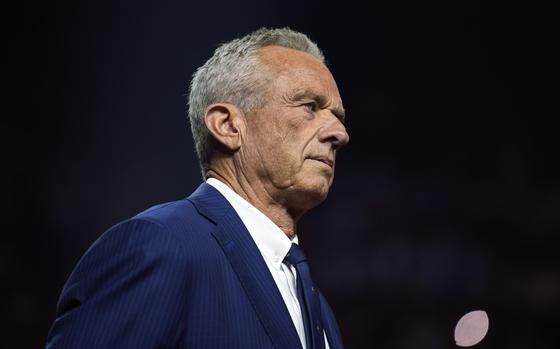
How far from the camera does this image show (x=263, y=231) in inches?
45.4

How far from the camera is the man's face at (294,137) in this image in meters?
1.18

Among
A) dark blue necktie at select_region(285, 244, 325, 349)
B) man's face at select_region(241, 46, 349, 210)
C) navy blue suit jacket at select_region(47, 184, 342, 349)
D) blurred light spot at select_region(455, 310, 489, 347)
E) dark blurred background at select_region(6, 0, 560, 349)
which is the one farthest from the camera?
blurred light spot at select_region(455, 310, 489, 347)

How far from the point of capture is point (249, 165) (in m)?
1.20

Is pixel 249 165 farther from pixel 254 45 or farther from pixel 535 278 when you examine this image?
pixel 535 278

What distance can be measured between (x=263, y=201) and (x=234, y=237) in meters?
0.13

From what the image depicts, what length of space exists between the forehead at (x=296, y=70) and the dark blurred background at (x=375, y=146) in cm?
128

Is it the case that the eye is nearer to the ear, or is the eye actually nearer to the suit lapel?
the ear

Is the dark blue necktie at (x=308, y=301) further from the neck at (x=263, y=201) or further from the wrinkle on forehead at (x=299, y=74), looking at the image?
the wrinkle on forehead at (x=299, y=74)

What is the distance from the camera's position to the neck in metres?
1.19

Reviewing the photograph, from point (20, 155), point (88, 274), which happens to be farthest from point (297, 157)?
point (20, 155)

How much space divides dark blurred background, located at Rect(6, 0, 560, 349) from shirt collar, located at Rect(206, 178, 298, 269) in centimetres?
129

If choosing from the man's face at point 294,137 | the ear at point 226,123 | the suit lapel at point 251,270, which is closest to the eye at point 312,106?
the man's face at point 294,137

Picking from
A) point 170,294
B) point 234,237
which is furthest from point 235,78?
point 170,294

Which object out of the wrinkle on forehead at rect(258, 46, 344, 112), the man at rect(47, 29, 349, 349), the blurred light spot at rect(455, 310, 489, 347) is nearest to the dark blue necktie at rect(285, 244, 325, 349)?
the man at rect(47, 29, 349, 349)
